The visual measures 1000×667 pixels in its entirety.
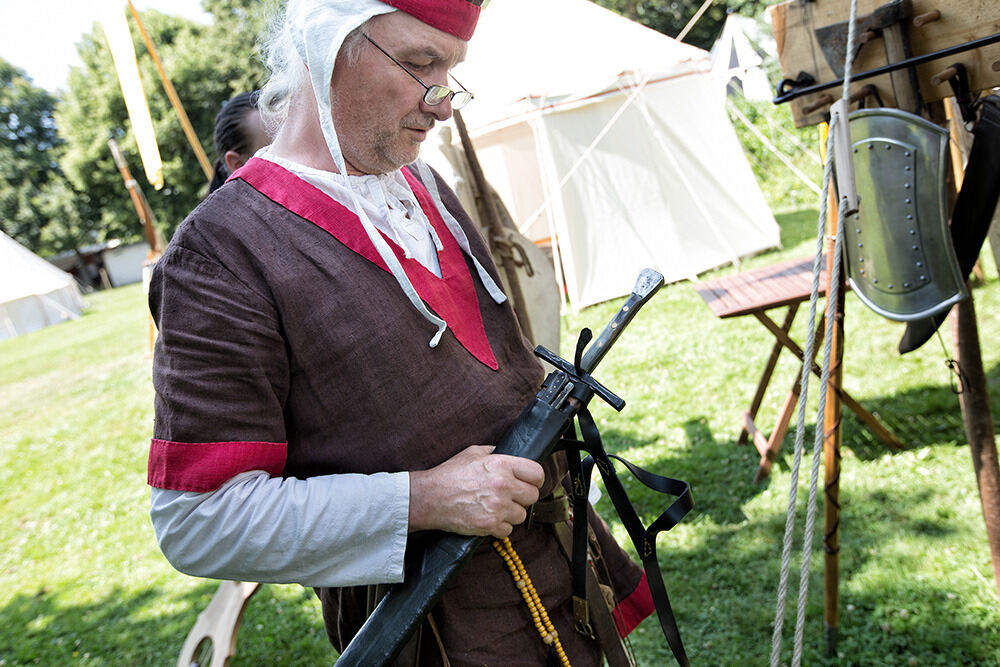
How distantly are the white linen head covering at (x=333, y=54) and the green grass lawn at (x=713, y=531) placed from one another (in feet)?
6.97

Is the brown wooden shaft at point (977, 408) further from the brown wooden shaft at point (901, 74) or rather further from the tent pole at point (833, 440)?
the brown wooden shaft at point (901, 74)

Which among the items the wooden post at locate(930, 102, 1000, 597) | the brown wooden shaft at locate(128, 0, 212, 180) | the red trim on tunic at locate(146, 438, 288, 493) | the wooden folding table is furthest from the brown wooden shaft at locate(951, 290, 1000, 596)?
the brown wooden shaft at locate(128, 0, 212, 180)

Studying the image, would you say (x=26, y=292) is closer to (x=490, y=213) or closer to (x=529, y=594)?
(x=490, y=213)

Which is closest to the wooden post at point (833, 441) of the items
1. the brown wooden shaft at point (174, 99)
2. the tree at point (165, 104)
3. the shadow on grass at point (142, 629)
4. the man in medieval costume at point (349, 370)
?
the man in medieval costume at point (349, 370)

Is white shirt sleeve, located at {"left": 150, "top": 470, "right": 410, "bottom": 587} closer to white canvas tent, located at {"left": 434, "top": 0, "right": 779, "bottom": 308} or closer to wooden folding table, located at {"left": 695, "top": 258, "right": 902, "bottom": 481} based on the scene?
wooden folding table, located at {"left": 695, "top": 258, "right": 902, "bottom": 481}

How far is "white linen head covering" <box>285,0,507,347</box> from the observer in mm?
1136

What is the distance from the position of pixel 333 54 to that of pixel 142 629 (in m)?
3.56

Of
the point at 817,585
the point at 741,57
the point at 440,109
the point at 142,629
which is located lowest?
the point at 817,585

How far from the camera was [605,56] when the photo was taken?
729 cm

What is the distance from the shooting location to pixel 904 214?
5.59 feet

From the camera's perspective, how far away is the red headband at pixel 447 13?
115 centimetres

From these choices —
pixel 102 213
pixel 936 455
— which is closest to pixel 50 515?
pixel 936 455

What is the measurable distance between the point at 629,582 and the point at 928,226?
42.5 inches

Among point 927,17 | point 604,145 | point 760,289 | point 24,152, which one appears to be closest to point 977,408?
point 927,17
